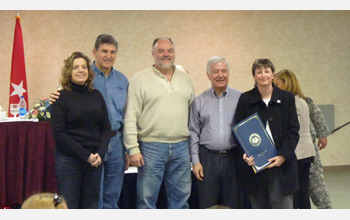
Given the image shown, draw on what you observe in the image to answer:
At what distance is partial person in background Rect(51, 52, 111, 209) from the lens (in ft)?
9.56

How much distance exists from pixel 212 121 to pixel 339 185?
11.5 feet

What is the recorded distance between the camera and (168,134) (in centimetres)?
317

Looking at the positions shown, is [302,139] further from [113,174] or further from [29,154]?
[29,154]

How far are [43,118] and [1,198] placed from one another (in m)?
0.88

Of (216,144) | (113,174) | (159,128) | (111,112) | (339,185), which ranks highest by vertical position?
(111,112)

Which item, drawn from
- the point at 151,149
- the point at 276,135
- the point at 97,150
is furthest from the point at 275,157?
the point at 97,150

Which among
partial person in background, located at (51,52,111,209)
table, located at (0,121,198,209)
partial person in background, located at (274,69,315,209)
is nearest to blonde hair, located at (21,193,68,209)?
partial person in background, located at (51,52,111,209)

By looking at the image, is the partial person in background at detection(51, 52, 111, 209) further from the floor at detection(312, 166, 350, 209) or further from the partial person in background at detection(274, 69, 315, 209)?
the floor at detection(312, 166, 350, 209)

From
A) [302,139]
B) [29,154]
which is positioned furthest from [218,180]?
[29,154]

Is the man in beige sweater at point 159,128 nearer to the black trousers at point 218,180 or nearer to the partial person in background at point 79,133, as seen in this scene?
the black trousers at point 218,180

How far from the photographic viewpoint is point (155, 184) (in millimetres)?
3250

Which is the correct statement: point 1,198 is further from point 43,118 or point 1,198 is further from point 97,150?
point 97,150

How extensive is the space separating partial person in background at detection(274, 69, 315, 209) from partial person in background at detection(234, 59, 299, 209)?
20 centimetres

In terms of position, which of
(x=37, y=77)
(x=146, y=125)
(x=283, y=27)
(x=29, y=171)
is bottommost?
(x=29, y=171)
